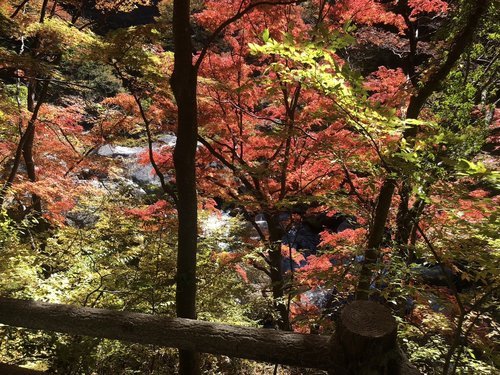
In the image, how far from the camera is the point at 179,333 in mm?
2281

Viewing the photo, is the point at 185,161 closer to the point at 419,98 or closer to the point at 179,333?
the point at 179,333

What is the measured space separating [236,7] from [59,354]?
553 centimetres

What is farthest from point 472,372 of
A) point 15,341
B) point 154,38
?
point 154,38

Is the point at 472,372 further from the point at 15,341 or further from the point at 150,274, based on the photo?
the point at 15,341

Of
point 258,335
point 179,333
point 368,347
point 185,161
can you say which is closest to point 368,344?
point 368,347

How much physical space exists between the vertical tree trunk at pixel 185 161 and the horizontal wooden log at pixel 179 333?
42.0 inches

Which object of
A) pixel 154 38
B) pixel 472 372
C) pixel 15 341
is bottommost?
pixel 15 341

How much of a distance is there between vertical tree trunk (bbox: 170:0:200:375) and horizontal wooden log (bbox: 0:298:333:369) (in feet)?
3.50

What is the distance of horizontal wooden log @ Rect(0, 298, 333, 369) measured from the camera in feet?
6.79

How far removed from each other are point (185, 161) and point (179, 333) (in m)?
1.69

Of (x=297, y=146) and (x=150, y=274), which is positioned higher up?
(x=297, y=146)

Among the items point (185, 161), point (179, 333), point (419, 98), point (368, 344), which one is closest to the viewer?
point (368, 344)

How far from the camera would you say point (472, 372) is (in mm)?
2752

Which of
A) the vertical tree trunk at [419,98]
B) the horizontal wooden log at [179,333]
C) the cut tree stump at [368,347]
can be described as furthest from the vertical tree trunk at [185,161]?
the cut tree stump at [368,347]
